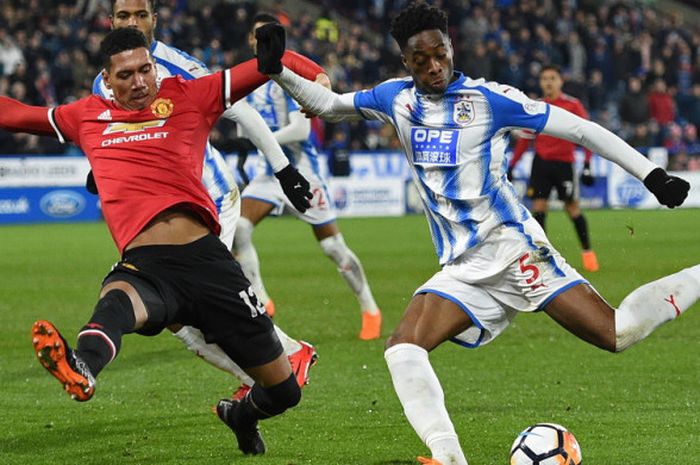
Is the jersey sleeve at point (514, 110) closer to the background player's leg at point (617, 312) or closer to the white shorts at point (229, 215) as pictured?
the background player's leg at point (617, 312)

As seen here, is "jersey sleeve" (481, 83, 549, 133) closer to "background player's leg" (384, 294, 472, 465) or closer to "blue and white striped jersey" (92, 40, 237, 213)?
"background player's leg" (384, 294, 472, 465)

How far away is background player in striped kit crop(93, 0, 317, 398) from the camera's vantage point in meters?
7.11

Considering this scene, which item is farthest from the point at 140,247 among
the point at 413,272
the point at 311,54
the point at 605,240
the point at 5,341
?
the point at 311,54

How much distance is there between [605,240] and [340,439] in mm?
12387

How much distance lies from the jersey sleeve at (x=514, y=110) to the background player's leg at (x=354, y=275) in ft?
16.4

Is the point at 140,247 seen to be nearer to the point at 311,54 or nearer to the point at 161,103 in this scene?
the point at 161,103

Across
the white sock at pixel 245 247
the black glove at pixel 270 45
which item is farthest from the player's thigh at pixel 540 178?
the black glove at pixel 270 45

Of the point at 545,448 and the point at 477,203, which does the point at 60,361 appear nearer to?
the point at 545,448

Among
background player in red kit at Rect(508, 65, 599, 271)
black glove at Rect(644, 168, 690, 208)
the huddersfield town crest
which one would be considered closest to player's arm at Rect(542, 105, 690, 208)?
black glove at Rect(644, 168, 690, 208)

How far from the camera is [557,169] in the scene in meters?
16.4

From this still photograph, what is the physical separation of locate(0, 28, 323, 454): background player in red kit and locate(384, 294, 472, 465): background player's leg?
61cm

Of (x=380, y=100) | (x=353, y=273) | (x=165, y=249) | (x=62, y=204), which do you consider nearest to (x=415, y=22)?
(x=380, y=100)

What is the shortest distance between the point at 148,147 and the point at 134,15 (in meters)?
1.82

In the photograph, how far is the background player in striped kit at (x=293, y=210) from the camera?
435 inches
